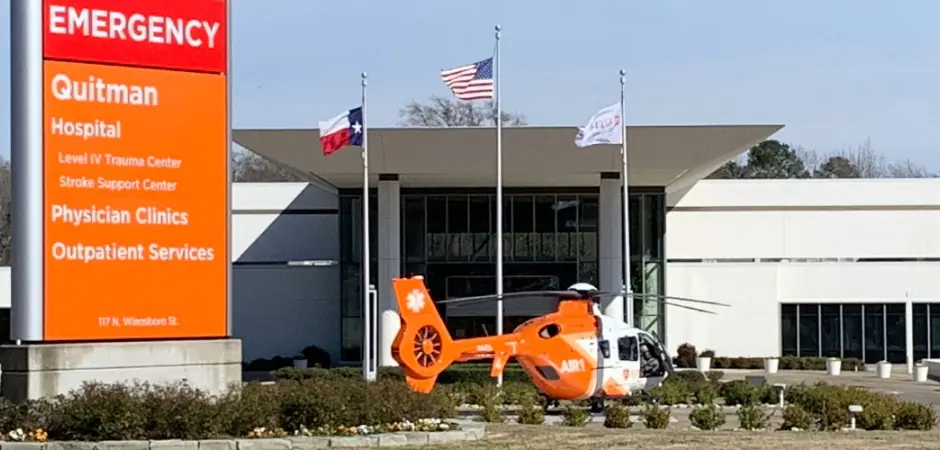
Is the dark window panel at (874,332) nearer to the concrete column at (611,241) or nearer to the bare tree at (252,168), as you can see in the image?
the concrete column at (611,241)

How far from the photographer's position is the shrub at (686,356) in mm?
56406

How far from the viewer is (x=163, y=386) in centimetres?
2023

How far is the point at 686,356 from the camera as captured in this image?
56.6m

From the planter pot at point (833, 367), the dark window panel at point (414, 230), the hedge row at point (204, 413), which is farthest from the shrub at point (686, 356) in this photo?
the hedge row at point (204, 413)

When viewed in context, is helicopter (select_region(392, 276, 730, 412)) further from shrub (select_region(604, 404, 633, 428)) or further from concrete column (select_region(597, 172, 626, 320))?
concrete column (select_region(597, 172, 626, 320))

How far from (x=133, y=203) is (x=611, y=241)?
33456 millimetres

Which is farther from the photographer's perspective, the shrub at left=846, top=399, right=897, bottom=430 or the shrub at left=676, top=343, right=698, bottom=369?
the shrub at left=676, top=343, right=698, bottom=369

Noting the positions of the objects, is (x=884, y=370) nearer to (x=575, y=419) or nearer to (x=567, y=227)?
(x=567, y=227)

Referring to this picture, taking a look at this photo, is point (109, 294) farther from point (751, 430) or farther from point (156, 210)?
point (751, 430)

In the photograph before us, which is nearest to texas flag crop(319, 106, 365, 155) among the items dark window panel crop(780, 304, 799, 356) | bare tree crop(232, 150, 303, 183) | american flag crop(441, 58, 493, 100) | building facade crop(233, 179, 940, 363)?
american flag crop(441, 58, 493, 100)

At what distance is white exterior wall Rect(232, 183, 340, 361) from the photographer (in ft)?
197

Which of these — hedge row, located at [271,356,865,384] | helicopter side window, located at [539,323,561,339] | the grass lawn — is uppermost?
helicopter side window, located at [539,323,561,339]

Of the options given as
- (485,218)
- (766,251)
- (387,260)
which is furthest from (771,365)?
(387,260)

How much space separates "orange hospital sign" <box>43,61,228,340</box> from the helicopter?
9490mm
